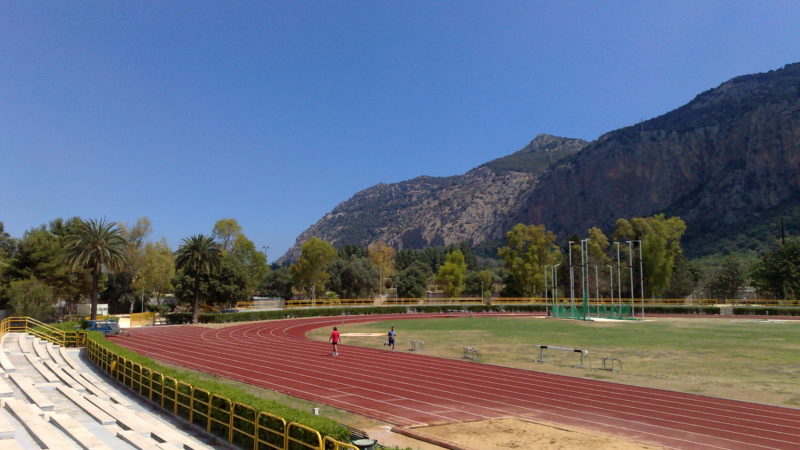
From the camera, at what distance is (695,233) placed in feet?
566

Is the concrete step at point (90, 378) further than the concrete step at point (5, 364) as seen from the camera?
No

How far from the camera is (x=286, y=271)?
139500 millimetres

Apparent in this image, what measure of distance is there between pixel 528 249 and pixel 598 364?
7605 centimetres

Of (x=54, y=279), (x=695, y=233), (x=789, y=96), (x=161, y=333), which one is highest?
(x=789, y=96)

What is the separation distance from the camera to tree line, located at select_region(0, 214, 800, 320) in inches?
2148

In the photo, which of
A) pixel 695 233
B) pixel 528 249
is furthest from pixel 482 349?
pixel 695 233

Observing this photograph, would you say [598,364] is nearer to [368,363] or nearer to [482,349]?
[482,349]

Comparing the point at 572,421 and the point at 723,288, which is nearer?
the point at 572,421

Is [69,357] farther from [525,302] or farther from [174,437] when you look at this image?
[525,302]

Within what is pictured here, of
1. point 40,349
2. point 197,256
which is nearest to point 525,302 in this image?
point 197,256

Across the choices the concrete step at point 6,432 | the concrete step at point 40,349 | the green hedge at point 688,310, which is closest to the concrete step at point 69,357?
the concrete step at point 40,349

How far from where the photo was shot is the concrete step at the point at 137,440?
12262mm

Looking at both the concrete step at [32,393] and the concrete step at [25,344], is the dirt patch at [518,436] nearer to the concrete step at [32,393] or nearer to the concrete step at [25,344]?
the concrete step at [32,393]

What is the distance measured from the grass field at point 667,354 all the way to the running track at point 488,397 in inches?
80.0
